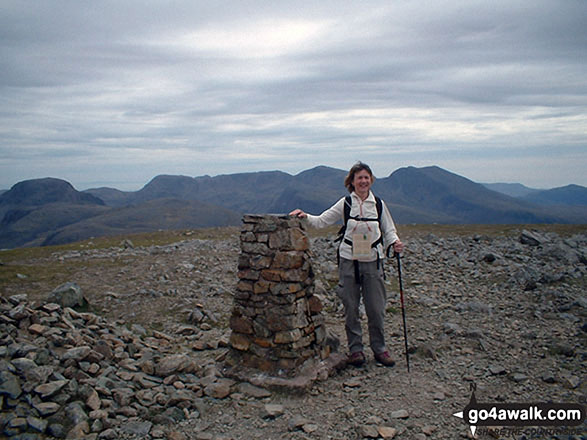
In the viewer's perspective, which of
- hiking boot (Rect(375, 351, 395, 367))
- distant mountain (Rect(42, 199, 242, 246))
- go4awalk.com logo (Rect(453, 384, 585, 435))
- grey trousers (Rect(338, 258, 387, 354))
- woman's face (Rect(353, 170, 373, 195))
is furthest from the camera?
distant mountain (Rect(42, 199, 242, 246))

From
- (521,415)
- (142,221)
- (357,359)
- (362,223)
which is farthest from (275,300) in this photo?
(142,221)

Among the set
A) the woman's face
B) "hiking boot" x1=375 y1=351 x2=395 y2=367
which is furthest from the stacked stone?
the woman's face

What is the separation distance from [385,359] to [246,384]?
290cm

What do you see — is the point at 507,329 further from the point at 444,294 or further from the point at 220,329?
the point at 220,329

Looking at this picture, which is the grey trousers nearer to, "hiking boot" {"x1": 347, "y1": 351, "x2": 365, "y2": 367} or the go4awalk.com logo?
"hiking boot" {"x1": 347, "y1": 351, "x2": 365, "y2": 367}

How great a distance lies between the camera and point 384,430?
19.9ft

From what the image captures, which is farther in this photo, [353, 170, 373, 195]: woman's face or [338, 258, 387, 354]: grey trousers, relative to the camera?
[338, 258, 387, 354]: grey trousers

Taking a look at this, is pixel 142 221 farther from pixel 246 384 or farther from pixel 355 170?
pixel 355 170

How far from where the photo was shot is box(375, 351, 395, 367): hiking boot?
26.9 feet

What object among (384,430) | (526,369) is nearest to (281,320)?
(384,430)

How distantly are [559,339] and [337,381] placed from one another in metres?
5.55

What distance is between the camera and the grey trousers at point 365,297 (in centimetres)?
788

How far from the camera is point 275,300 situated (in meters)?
7.81

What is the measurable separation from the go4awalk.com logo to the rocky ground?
0.50ft
